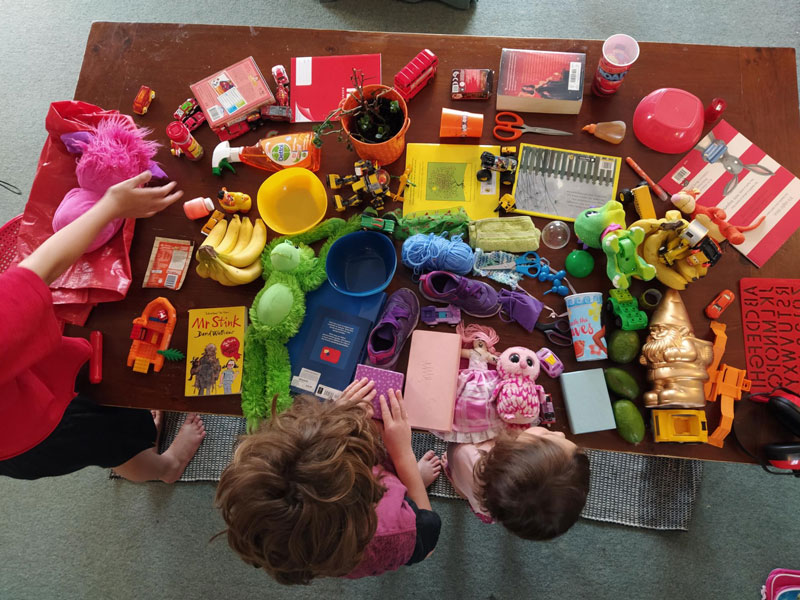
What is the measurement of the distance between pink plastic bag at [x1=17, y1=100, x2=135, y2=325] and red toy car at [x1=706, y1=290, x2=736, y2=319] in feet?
4.10

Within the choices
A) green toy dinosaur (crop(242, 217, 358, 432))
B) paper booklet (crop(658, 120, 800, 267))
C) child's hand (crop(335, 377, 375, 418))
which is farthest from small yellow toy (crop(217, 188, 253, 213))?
paper booklet (crop(658, 120, 800, 267))

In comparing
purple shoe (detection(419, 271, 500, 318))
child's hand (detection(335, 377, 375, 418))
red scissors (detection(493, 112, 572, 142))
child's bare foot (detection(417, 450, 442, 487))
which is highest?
red scissors (detection(493, 112, 572, 142))

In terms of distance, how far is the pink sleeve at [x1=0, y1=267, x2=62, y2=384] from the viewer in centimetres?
70

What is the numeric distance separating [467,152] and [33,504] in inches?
71.9

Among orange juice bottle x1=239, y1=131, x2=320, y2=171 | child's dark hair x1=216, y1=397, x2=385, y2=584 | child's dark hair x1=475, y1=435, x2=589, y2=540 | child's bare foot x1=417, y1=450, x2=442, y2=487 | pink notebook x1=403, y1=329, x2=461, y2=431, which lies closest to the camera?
child's dark hair x1=216, y1=397, x2=385, y2=584

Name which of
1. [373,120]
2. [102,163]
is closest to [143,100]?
[102,163]

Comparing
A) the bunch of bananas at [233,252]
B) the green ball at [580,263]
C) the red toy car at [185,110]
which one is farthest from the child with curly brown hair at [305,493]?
the red toy car at [185,110]

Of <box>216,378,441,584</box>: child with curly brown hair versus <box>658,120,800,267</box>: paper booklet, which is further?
<box>658,120,800,267</box>: paper booklet

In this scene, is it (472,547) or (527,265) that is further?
(472,547)

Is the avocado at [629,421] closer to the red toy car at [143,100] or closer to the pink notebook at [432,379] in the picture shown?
the pink notebook at [432,379]

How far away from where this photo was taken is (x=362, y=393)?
0.92 m

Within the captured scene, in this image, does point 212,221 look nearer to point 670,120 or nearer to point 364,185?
point 364,185

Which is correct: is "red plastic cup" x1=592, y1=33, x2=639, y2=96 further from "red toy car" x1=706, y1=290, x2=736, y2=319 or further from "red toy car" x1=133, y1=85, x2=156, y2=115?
"red toy car" x1=133, y1=85, x2=156, y2=115

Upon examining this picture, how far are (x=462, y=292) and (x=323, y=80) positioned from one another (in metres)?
0.62
